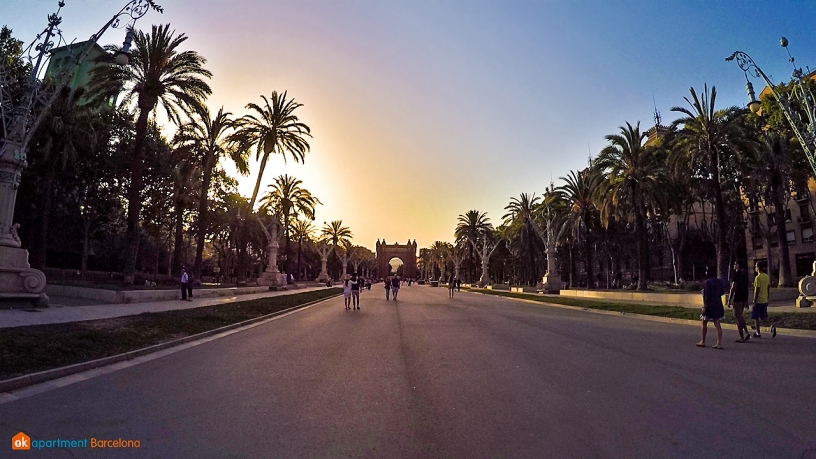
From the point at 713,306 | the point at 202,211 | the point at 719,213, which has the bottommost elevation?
the point at 713,306

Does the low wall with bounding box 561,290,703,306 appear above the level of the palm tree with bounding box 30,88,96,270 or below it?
below

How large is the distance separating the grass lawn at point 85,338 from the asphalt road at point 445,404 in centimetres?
110

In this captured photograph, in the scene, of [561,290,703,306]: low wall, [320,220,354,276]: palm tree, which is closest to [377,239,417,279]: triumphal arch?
[320,220,354,276]: palm tree

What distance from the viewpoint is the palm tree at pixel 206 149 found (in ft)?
106

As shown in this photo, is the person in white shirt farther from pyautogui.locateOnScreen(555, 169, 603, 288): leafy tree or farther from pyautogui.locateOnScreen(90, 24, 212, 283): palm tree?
pyautogui.locateOnScreen(555, 169, 603, 288): leafy tree

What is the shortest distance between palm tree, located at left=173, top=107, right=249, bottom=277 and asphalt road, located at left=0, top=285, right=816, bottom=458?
23.9 meters

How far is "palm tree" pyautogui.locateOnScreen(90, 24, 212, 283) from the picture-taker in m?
24.1

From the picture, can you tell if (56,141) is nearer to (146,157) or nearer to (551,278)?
(146,157)

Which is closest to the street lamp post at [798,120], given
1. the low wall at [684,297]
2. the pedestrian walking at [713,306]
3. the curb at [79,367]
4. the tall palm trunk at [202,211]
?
the low wall at [684,297]

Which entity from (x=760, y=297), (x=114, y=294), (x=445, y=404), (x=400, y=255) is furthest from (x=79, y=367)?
(x=400, y=255)

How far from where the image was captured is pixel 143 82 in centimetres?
2498

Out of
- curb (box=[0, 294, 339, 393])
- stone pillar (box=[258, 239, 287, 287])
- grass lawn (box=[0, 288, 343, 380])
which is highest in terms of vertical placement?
stone pillar (box=[258, 239, 287, 287])

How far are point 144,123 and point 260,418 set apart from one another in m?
23.6

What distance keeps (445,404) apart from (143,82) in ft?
83.3
